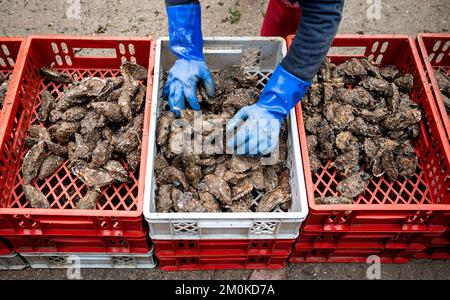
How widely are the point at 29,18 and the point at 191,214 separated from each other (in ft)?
9.38

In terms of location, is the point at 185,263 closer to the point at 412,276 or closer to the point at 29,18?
the point at 412,276

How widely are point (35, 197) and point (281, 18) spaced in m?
1.96

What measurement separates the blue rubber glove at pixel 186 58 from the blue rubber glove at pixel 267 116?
0.34m

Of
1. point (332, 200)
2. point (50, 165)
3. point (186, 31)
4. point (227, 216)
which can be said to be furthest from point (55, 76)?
point (332, 200)

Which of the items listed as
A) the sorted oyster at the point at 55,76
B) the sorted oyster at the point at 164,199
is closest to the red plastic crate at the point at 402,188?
the sorted oyster at the point at 164,199

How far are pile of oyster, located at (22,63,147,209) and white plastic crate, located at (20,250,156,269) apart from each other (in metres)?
0.36

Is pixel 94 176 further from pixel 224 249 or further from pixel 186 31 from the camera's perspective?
pixel 186 31

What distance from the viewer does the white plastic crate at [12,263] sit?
2432mm

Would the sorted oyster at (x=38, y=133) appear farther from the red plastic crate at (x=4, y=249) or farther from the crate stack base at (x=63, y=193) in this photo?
the red plastic crate at (x=4, y=249)

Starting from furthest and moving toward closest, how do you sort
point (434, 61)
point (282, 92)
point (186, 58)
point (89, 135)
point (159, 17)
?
point (159, 17)
point (434, 61)
point (186, 58)
point (89, 135)
point (282, 92)

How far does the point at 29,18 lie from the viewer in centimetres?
379

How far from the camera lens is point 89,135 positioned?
2.39 metres
